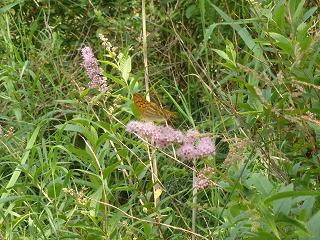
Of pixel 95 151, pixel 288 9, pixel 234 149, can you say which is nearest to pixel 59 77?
pixel 95 151

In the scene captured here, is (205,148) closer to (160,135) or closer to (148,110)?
(160,135)

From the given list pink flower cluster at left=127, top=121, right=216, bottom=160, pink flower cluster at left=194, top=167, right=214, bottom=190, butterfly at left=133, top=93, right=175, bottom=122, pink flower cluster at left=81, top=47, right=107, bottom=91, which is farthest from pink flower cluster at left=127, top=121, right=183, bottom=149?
pink flower cluster at left=81, top=47, right=107, bottom=91

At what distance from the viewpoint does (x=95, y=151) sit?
113 inches

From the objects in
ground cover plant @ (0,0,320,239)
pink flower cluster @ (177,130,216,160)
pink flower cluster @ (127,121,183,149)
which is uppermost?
pink flower cluster @ (127,121,183,149)

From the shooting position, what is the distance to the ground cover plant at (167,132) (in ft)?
7.64

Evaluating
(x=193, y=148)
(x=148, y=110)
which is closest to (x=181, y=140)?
(x=193, y=148)

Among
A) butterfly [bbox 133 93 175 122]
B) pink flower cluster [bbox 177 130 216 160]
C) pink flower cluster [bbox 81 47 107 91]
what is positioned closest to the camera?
pink flower cluster [bbox 177 130 216 160]

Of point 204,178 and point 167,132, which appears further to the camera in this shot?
point 204,178

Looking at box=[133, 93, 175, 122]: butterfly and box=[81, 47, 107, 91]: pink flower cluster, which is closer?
box=[133, 93, 175, 122]: butterfly

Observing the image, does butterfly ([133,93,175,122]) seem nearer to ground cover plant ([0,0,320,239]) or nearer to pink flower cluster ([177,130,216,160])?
ground cover plant ([0,0,320,239])

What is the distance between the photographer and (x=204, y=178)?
2.44 metres

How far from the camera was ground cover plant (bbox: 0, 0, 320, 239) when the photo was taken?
7.64ft

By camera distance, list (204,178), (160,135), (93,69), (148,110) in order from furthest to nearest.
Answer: (93,69), (148,110), (204,178), (160,135)

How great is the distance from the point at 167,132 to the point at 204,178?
23 cm
